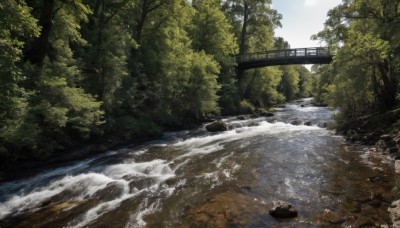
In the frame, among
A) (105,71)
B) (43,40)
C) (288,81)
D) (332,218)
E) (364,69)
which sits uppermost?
(43,40)

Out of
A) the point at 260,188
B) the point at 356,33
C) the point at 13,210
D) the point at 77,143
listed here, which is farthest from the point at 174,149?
the point at 356,33

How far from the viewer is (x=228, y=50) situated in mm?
34844

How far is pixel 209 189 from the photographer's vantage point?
9.63 metres

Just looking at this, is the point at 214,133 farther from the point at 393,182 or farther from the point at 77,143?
the point at 393,182

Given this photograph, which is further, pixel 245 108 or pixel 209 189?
pixel 245 108

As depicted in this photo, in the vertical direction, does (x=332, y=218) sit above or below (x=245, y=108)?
below

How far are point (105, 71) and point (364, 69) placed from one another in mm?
14858

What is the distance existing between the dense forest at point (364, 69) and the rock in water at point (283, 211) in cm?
976

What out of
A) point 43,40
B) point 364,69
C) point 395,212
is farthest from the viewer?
point 364,69

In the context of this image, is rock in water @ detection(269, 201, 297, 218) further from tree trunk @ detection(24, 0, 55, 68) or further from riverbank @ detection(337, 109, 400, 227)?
tree trunk @ detection(24, 0, 55, 68)

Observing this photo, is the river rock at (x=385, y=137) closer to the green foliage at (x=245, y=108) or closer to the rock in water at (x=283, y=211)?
the rock in water at (x=283, y=211)

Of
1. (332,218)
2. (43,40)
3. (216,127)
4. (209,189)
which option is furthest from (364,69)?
(43,40)

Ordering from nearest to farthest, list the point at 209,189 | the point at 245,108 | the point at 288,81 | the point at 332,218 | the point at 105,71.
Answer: the point at 332,218, the point at 209,189, the point at 105,71, the point at 245,108, the point at 288,81

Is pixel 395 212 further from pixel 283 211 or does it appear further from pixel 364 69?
pixel 364 69
